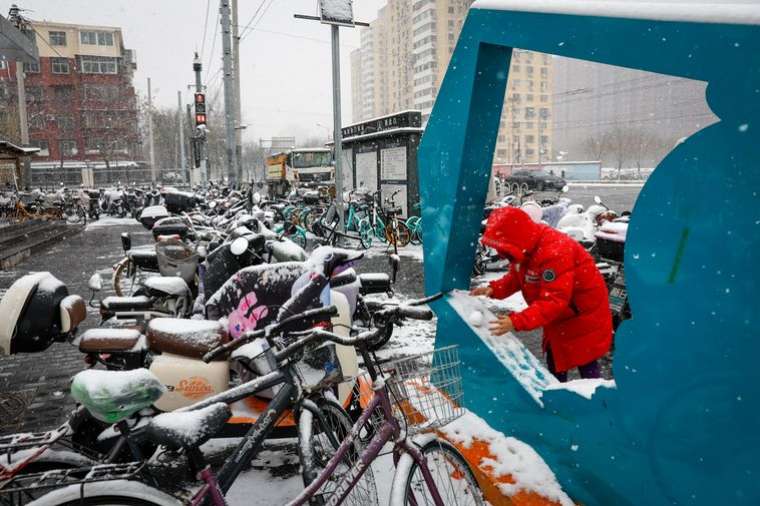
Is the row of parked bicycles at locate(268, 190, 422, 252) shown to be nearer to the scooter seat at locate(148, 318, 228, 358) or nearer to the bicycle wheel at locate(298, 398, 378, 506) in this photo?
the scooter seat at locate(148, 318, 228, 358)

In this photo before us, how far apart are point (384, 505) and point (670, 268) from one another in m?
1.99

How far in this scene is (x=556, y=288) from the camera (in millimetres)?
2766

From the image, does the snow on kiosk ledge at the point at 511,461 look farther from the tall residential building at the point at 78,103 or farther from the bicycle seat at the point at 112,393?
the tall residential building at the point at 78,103

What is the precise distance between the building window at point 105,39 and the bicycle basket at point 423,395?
67.2 m

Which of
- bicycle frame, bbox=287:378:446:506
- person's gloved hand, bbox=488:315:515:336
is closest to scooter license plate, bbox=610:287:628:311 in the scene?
person's gloved hand, bbox=488:315:515:336

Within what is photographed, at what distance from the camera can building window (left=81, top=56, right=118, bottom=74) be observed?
56219 mm

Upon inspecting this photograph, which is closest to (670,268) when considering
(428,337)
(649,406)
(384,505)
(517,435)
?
(649,406)

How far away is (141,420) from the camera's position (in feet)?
8.32

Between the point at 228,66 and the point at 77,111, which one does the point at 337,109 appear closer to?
the point at 228,66

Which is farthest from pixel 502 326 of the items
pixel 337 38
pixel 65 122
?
pixel 65 122

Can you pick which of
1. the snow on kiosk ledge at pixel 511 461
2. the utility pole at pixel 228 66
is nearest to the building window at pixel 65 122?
the utility pole at pixel 228 66

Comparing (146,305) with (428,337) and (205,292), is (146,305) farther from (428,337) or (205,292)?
(428,337)

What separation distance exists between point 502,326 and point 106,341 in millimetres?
2182

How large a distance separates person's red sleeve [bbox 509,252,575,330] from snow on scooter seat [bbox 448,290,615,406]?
33cm
